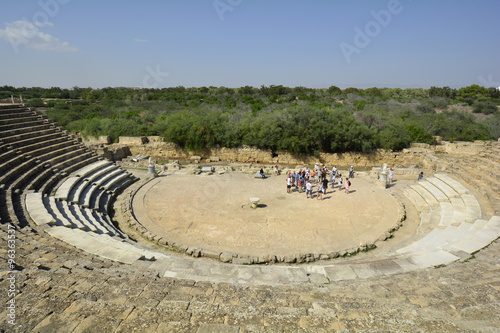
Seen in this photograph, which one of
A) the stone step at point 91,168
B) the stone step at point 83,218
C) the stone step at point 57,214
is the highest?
the stone step at point 91,168

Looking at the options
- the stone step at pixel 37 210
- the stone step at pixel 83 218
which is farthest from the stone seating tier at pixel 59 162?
the stone step at pixel 83 218

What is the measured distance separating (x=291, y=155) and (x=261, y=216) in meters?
14.0

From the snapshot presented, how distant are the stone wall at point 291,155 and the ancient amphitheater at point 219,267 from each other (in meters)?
9.41

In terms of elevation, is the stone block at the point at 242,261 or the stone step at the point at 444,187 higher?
the stone step at the point at 444,187

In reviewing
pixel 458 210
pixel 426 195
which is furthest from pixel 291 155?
pixel 458 210

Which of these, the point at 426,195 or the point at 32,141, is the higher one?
the point at 32,141

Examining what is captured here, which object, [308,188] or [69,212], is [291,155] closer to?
[308,188]

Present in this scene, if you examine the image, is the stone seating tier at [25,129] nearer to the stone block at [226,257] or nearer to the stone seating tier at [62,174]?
the stone seating tier at [62,174]

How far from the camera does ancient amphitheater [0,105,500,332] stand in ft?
13.5

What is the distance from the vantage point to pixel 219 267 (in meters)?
7.73

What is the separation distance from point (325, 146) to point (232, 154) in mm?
8978

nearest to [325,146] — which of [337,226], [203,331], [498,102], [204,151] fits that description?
[204,151]

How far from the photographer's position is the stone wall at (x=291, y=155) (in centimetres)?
2502

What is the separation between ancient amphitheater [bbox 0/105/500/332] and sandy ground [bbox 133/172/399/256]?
193mm
